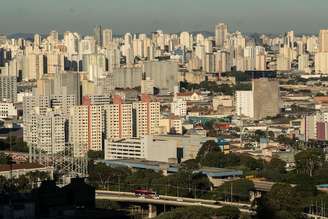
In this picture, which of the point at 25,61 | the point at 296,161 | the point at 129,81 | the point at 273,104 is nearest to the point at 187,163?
the point at 296,161

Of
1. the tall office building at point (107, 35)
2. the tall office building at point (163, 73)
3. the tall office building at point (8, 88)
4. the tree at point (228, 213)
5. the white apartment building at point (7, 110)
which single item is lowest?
the tree at point (228, 213)

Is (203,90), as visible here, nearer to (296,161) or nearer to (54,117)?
(54,117)

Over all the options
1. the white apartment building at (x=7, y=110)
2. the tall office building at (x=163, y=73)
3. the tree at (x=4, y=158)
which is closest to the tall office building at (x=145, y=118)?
the tree at (x=4, y=158)

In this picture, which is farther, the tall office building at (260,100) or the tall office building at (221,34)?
the tall office building at (221,34)

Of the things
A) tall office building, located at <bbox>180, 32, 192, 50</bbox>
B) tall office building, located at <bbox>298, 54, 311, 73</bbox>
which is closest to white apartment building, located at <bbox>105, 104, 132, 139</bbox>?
tall office building, located at <bbox>298, 54, 311, 73</bbox>

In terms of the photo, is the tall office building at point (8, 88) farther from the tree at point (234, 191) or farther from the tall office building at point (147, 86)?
the tree at point (234, 191)

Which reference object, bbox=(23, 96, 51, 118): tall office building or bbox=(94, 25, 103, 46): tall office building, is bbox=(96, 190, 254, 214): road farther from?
bbox=(94, 25, 103, 46): tall office building

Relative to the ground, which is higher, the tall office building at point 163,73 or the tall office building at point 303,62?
the tall office building at point 303,62
